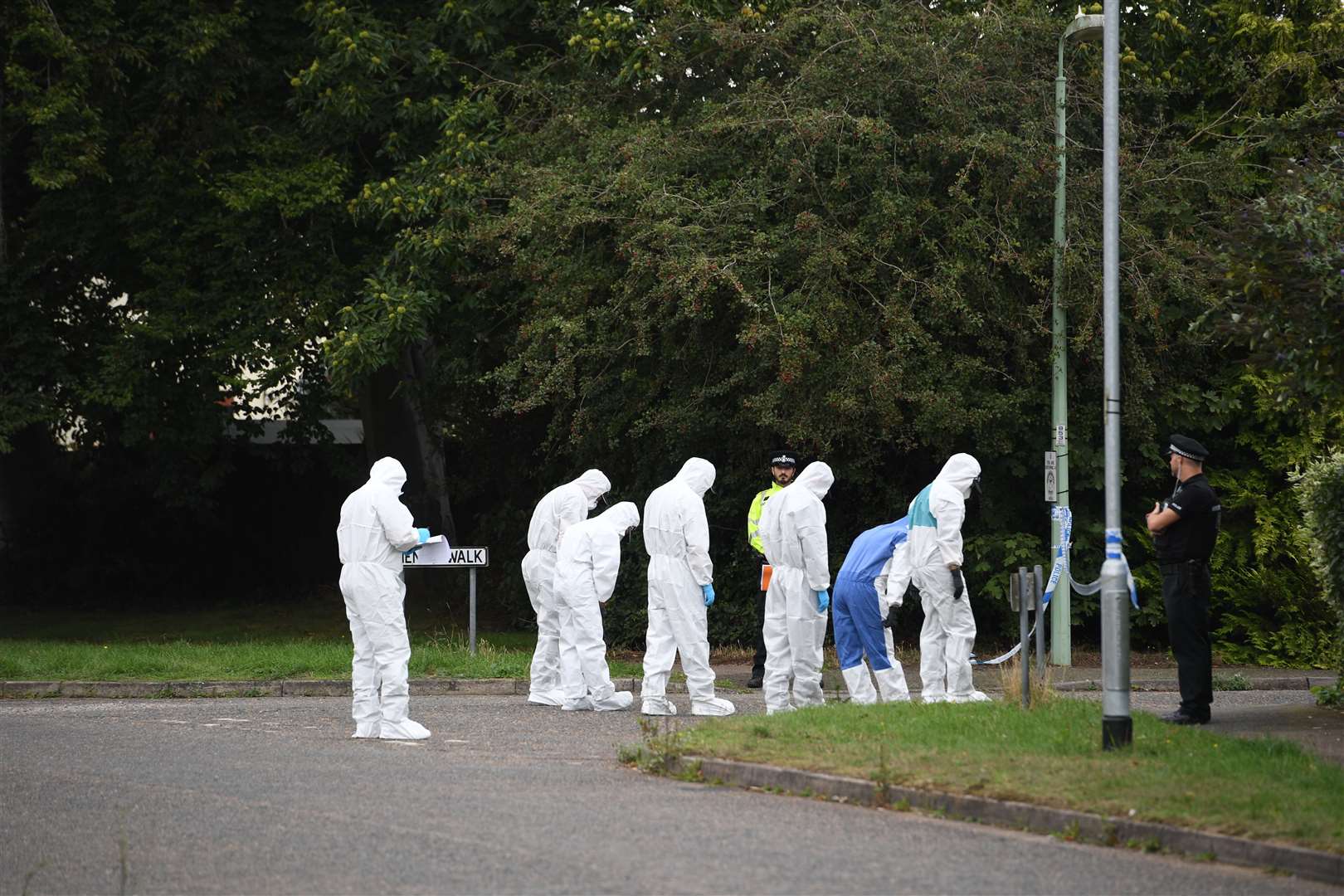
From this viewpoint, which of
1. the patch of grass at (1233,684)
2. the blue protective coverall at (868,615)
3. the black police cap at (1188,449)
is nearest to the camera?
the black police cap at (1188,449)

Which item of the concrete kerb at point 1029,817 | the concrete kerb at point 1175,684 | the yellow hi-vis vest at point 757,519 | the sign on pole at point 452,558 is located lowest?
the concrete kerb at point 1175,684

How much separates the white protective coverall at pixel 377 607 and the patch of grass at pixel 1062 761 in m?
2.33

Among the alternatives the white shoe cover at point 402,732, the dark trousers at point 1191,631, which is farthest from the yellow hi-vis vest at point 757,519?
the dark trousers at point 1191,631

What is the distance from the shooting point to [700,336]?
1936cm

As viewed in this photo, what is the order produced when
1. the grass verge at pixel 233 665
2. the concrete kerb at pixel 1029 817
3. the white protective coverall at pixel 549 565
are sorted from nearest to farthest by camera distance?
the concrete kerb at pixel 1029 817
the white protective coverall at pixel 549 565
the grass verge at pixel 233 665

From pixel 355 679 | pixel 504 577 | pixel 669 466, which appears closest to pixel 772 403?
pixel 669 466

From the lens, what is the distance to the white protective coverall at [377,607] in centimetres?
1253

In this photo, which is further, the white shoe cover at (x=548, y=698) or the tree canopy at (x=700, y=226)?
the tree canopy at (x=700, y=226)

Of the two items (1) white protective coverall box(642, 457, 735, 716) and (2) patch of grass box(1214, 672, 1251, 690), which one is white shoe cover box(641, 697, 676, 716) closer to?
(1) white protective coverall box(642, 457, 735, 716)

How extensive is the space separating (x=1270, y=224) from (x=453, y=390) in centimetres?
1632

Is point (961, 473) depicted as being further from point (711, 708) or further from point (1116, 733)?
point (1116, 733)

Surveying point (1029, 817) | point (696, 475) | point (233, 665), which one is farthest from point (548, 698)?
point (1029, 817)

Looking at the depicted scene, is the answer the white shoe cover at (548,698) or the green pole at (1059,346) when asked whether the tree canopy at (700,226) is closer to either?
the green pole at (1059,346)

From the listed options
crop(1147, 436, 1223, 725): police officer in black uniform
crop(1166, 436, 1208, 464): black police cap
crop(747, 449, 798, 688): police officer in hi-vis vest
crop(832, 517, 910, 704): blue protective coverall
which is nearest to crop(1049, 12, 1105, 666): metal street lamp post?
crop(747, 449, 798, 688): police officer in hi-vis vest
